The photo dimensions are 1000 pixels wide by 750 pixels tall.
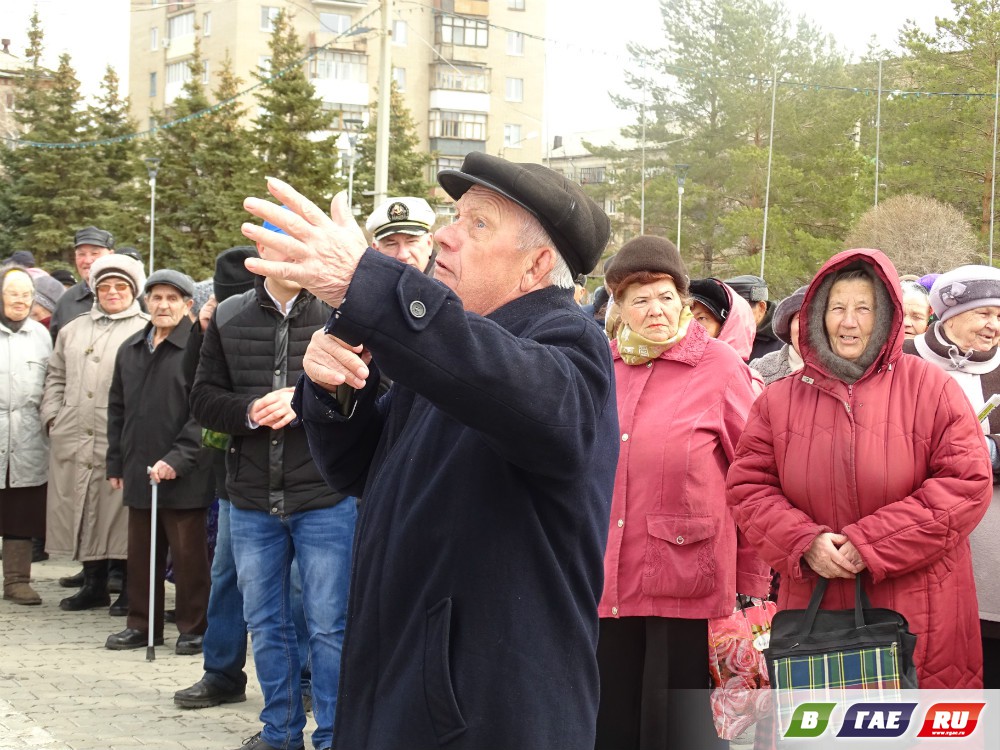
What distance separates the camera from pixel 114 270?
347 inches

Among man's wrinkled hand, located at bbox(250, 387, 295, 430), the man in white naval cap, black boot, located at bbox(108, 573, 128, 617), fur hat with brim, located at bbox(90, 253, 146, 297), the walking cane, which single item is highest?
the man in white naval cap

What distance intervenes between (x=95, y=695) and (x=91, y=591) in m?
2.51

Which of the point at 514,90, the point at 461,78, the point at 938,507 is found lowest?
the point at 938,507

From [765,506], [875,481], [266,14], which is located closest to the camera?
[875,481]

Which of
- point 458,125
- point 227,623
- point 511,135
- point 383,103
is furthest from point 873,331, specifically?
point 511,135

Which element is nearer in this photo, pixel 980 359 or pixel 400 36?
pixel 980 359

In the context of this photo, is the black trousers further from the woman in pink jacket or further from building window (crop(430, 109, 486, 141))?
building window (crop(430, 109, 486, 141))

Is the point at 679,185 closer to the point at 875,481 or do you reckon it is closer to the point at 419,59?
the point at 419,59

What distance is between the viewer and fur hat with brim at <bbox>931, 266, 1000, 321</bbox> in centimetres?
538

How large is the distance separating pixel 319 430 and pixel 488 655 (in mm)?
647

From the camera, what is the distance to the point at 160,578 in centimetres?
788

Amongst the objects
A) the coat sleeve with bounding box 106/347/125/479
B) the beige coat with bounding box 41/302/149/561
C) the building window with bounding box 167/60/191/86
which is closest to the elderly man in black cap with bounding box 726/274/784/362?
the coat sleeve with bounding box 106/347/125/479

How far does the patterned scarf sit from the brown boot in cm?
565

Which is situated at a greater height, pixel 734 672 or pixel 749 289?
pixel 749 289
